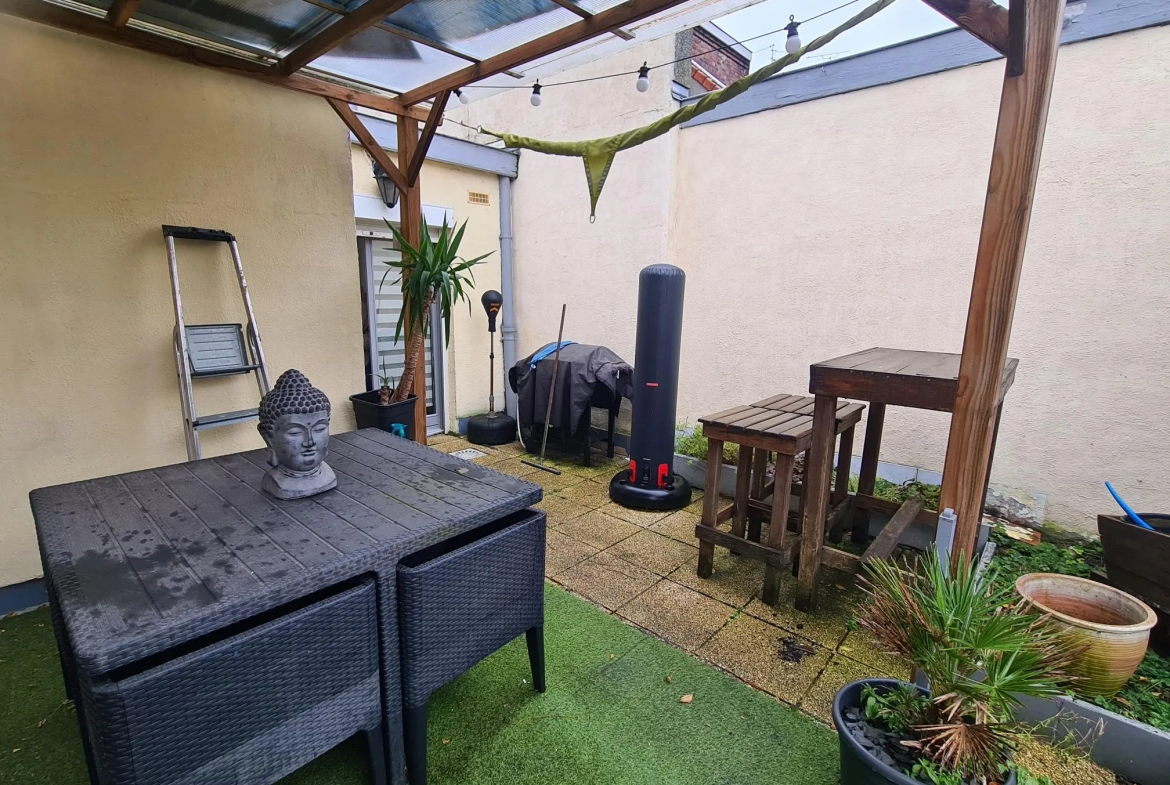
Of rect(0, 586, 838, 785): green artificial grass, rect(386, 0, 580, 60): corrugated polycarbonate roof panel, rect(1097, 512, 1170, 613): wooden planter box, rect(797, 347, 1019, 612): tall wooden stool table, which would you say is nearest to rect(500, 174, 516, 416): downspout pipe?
rect(386, 0, 580, 60): corrugated polycarbonate roof panel

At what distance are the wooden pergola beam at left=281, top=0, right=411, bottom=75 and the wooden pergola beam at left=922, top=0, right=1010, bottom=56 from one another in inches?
72.3

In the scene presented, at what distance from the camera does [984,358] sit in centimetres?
168

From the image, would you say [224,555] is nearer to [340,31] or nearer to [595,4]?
[340,31]

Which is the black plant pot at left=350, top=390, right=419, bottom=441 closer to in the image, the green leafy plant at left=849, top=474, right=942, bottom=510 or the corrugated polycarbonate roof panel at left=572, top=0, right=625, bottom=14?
the corrugated polycarbonate roof panel at left=572, top=0, right=625, bottom=14

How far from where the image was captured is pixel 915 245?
3.18 meters

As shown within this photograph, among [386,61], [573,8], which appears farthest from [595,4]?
[386,61]

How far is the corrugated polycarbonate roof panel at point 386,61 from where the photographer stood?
8.64 feet

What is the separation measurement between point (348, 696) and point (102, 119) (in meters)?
2.85

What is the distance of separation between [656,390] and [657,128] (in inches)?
60.1

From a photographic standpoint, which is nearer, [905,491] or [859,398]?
[859,398]

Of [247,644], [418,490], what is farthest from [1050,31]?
[247,644]

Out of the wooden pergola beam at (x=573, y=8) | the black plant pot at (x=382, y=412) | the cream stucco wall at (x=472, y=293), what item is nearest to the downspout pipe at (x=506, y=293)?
the cream stucco wall at (x=472, y=293)

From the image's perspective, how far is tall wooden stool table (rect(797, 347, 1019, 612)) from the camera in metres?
1.96

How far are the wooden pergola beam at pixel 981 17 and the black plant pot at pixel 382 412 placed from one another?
10.5 feet
